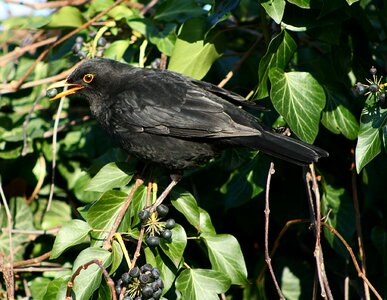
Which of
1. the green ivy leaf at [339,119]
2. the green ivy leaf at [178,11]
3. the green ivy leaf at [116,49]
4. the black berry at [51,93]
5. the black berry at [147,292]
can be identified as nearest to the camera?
the black berry at [147,292]

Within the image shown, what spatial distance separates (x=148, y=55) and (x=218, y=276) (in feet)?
6.64

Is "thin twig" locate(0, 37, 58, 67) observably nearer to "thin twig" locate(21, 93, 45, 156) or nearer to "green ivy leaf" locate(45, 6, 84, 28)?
"green ivy leaf" locate(45, 6, 84, 28)

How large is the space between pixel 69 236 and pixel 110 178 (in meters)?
0.55

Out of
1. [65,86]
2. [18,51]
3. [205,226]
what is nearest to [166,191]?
[205,226]

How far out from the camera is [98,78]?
15.3 feet

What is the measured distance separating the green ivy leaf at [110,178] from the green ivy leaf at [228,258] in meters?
0.71

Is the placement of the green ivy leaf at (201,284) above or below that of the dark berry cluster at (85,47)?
below

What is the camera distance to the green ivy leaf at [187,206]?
152 inches

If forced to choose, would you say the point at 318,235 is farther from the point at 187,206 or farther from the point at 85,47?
the point at 85,47

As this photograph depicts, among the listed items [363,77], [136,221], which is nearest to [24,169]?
[136,221]

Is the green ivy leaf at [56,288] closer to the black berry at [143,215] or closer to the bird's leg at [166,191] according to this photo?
the black berry at [143,215]

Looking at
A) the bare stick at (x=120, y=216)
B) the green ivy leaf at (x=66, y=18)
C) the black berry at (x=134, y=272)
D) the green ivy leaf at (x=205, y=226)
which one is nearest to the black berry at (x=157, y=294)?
the black berry at (x=134, y=272)

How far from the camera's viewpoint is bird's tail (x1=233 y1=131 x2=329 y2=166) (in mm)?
3844

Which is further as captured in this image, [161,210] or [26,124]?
[26,124]
